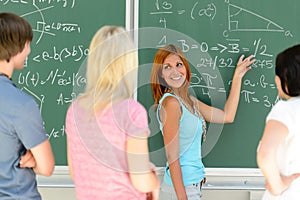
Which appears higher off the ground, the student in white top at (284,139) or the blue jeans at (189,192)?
the student in white top at (284,139)

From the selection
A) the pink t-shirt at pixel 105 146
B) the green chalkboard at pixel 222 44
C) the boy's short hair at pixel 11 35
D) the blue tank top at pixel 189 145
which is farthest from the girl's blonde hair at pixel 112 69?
the green chalkboard at pixel 222 44

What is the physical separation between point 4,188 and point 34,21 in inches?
49.5

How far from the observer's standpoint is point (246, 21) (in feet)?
9.11

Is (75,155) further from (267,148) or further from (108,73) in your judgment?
(267,148)

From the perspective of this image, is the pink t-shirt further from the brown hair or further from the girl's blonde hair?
the brown hair

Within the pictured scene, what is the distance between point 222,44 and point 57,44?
995mm

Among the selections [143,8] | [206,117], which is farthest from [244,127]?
[143,8]

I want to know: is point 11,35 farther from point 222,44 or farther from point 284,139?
point 222,44

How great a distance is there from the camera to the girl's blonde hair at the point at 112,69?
1.69m

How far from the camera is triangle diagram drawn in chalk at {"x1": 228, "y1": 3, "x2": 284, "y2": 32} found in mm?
2773

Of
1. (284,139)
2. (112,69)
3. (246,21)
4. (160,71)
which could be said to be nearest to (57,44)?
(160,71)

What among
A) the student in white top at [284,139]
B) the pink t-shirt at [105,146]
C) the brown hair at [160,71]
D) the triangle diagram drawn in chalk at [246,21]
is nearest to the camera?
the pink t-shirt at [105,146]

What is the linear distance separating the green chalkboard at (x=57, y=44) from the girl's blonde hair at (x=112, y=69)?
1.14m

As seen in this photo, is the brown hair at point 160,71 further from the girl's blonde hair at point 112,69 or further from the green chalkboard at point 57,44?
the girl's blonde hair at point 112,69
